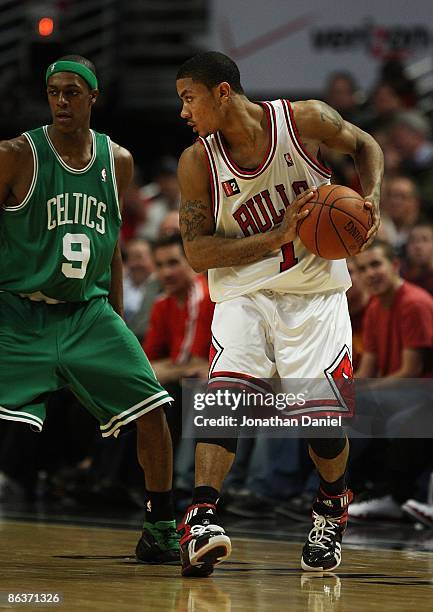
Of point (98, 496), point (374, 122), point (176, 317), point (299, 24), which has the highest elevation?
point (299, 24)

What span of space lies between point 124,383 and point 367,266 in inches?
100.0

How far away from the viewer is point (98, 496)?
24.8 feet

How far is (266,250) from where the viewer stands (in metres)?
4.56

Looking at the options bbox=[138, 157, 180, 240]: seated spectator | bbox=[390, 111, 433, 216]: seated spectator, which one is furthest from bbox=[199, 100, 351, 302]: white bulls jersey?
bbox=[138, 157, 180, 240]: seated spectator

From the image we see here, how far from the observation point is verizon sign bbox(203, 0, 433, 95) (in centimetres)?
1145

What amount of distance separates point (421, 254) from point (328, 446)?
314 cm

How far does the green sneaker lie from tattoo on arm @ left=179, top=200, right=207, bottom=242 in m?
1.24

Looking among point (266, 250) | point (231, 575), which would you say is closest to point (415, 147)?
point (266, 250)

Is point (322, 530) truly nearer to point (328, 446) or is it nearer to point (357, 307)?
point (328, 446)

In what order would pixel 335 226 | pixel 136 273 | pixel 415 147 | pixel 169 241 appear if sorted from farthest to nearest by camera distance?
pixel 415 147 < pixel 136 273 < pixel 169 241 < pixel 335 226

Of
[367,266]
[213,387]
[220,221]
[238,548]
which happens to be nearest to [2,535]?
[238,548]

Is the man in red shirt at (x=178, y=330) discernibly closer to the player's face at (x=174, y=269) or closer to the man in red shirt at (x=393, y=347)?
the player's face at (x=174, y=269)

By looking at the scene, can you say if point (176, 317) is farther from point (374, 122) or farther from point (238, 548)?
point (374, 122)

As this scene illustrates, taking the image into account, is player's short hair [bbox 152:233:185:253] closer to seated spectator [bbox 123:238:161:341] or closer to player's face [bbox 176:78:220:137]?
seated spectator [bbox 123:238:161:341]
